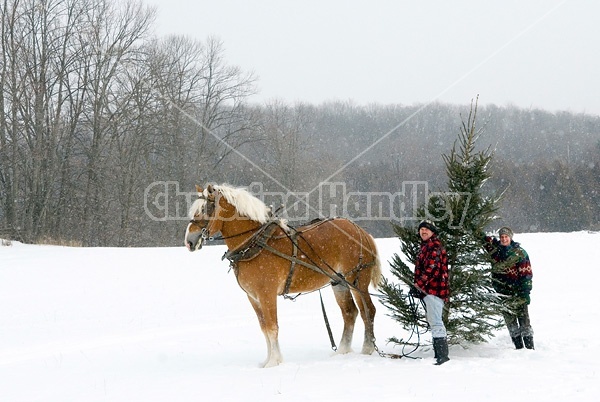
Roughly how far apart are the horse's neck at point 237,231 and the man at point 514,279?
133 inches

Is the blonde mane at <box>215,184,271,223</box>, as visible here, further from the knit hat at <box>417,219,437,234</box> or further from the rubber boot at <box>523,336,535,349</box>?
the rubber boot at <box>523,336,535,349</box>

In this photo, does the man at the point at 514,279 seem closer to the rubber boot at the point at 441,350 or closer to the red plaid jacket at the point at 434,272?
the red plaid jacket at the point at 434,272

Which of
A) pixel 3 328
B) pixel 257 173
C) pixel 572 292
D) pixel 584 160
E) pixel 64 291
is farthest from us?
pixel 584 160

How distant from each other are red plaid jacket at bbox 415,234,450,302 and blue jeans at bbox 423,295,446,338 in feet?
0.23

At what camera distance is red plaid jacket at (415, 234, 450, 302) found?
645 centimetres

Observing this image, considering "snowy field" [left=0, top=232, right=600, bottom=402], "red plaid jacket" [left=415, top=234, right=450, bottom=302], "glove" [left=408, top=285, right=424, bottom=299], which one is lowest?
"snowy field" [left=0, top=232, right=600, bottom=402]

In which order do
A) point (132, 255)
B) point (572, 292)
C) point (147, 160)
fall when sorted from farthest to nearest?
point (147, 160)
point (132, 255)
point (572, 292)

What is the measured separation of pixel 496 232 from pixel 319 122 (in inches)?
2816

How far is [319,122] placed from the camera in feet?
256

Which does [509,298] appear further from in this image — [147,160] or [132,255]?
[147,160]

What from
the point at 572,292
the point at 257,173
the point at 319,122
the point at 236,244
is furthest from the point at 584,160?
the point at 236,244

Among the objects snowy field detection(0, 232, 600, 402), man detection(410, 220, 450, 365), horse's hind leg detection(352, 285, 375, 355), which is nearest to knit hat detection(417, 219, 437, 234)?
man detection(410, 220, 450, 365)

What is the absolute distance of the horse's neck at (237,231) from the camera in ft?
22.2

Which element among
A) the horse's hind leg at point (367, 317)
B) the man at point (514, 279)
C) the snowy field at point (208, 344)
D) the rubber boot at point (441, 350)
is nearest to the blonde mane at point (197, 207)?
the snowy field at point (208, 344)
